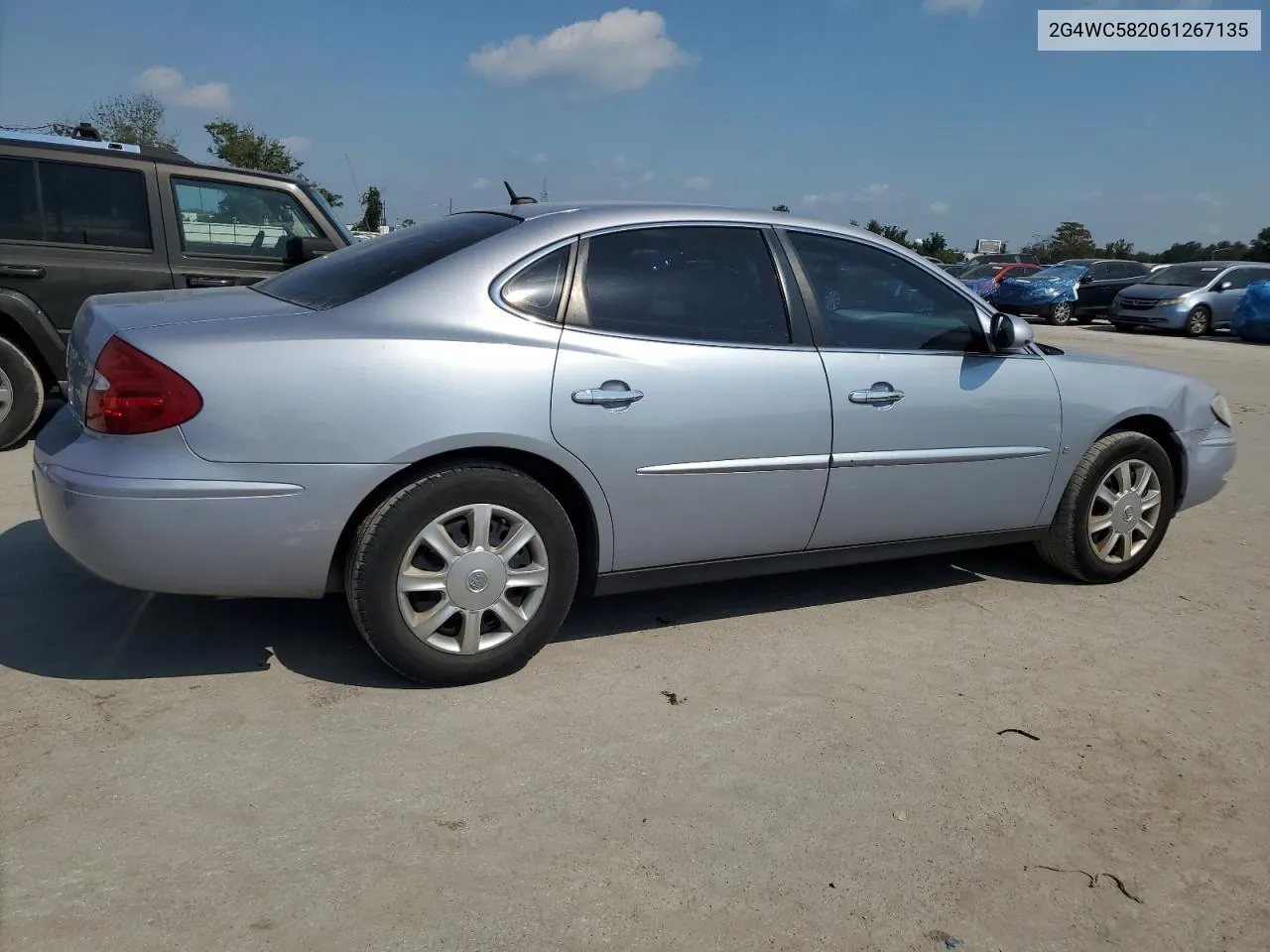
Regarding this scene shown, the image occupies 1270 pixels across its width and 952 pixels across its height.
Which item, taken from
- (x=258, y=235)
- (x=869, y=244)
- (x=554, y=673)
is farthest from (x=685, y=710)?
(x=258, y=235)

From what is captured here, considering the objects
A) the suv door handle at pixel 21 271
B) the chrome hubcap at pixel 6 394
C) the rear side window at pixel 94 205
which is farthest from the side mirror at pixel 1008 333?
the chrome hubcap at pixel 6 394

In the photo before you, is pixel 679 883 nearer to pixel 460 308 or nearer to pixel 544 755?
pixel 544 755

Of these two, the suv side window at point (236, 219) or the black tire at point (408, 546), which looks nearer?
the black tire at point (408, 546)

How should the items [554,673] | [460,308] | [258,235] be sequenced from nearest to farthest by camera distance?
[460,308] → [554,673] → [258,235]

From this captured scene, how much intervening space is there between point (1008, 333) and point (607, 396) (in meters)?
1.76

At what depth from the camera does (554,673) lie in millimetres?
3584

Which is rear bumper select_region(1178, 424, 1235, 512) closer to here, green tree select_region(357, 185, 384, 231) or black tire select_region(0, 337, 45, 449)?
black tire select_region(0, 337, 45, 449)

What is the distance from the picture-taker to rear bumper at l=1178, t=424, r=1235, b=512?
489cm

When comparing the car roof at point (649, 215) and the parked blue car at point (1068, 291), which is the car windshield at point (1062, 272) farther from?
the car roof at point (649, 215)

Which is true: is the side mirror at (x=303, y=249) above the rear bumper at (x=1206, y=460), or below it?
above

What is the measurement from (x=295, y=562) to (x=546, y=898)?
4.31 feet

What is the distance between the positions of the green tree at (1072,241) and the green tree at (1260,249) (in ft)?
28.6

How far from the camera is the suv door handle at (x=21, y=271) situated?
591 cm

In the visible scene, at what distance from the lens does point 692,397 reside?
3568 millimetres
